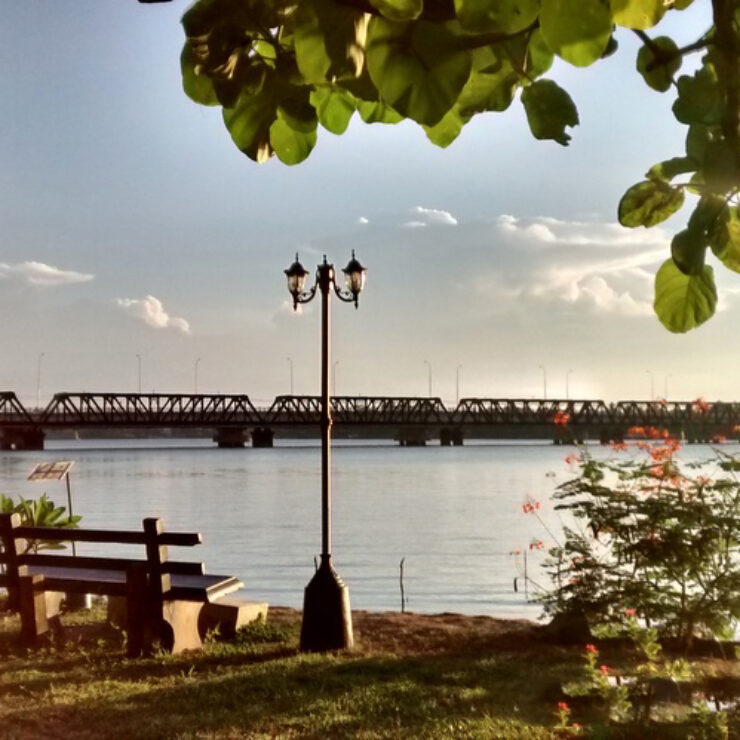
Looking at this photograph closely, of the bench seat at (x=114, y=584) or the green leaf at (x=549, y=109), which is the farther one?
the bench seat at (x=114, y=584)

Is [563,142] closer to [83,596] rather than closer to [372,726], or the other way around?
[372,726]

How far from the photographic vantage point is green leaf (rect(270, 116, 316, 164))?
1.42 m

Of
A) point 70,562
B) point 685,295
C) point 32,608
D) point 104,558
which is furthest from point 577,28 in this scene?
point 32,608

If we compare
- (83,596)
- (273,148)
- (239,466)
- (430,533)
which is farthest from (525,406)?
(273,148)

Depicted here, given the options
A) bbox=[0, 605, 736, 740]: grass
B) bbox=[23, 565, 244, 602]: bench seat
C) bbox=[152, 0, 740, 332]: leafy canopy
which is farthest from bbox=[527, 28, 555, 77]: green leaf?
bbox=[23, 565, 244, 602]: bench seat

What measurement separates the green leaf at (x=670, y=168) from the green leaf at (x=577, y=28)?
32 cm

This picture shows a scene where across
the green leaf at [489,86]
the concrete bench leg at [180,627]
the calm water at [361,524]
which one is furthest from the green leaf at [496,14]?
the calm water at [361,524]

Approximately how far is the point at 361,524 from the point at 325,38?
150 feet

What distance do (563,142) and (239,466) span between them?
112 m

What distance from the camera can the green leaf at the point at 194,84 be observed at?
1.33m

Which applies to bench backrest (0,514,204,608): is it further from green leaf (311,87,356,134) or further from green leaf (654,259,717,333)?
green leaf (654,259,717,333)

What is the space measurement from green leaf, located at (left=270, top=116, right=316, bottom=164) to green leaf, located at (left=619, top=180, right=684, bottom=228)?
500mm

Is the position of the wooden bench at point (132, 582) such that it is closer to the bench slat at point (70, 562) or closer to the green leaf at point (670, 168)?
the bench slat at point (70, 562)

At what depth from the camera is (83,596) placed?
44.0 ft
